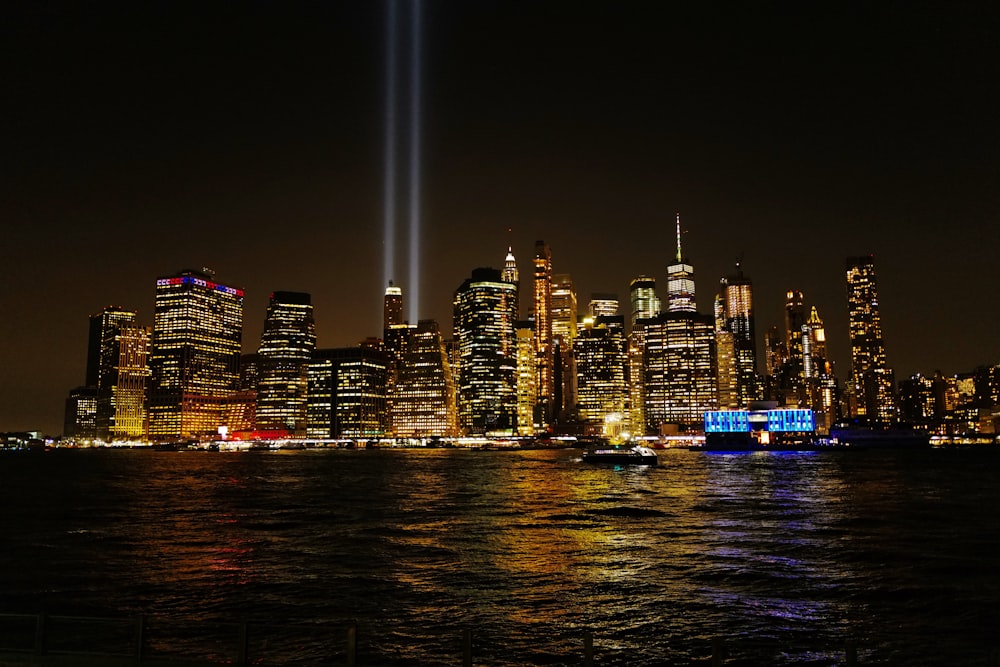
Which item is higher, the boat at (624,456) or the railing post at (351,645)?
the railing post at (351,645)

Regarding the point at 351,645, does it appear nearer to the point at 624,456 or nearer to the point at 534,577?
the point at 534,577

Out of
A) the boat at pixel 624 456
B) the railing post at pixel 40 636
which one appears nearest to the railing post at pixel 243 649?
the railing post at pixel 40 636

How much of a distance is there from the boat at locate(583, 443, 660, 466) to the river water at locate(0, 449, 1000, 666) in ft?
297

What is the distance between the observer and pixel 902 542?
47.2m

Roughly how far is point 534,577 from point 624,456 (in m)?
137

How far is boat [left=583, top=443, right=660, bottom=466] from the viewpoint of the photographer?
16431 centimetres

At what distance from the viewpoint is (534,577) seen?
35.4 m

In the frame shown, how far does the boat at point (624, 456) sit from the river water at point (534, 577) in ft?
297

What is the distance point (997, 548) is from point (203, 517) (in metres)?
54.8

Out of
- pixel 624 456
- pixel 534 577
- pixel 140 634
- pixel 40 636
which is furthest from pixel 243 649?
pixel 624 456

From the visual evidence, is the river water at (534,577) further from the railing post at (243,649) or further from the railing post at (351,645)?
the railing post at (351,645)

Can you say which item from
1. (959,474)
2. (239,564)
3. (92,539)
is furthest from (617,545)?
(959,474)

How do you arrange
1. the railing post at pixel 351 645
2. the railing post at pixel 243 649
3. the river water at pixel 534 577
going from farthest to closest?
1. the river water at pixel 534 577
2. the railing post at pixel 243 649
3. the railing post at pixel 351 645

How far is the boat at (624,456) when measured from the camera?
164312 millimetres
